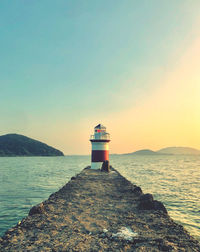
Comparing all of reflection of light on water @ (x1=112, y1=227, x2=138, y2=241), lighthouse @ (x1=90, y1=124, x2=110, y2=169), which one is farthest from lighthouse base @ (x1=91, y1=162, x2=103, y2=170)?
reflection of light on water @ (x1=112, y1=227, x2=138, y2=241)

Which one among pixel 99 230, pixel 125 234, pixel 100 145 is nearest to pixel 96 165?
pixel 100 145

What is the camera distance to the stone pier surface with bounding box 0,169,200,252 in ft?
14.1

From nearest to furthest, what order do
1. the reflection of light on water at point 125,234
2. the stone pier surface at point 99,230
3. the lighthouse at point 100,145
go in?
the stone pier surface at point 99,230 → the reflection of light on water at point 125,234 → the lighthouse at point 100,145

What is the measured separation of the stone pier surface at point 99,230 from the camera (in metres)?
4.30

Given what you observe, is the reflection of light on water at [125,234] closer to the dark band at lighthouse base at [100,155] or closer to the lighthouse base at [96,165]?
the dark band at lighthouse base at [100,155]

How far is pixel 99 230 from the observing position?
205 inches

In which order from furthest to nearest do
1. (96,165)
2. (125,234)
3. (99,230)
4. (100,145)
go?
(96,165) → (100,145) → (99,230) → (125,234)

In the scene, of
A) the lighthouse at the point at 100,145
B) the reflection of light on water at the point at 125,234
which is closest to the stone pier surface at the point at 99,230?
the reflection of light on water at the point at 125,234

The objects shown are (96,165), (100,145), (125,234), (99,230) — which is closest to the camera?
(125,234)

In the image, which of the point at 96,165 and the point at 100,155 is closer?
the point at 100,155

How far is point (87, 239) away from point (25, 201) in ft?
33.7

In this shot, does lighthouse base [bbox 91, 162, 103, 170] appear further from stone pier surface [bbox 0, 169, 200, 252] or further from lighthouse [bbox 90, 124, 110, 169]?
stone pier surface [bbox 0, 169, 200, 252]

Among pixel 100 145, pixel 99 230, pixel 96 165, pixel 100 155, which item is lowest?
pixel 99 230

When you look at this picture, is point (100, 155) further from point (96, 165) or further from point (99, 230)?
point (99, 230)
